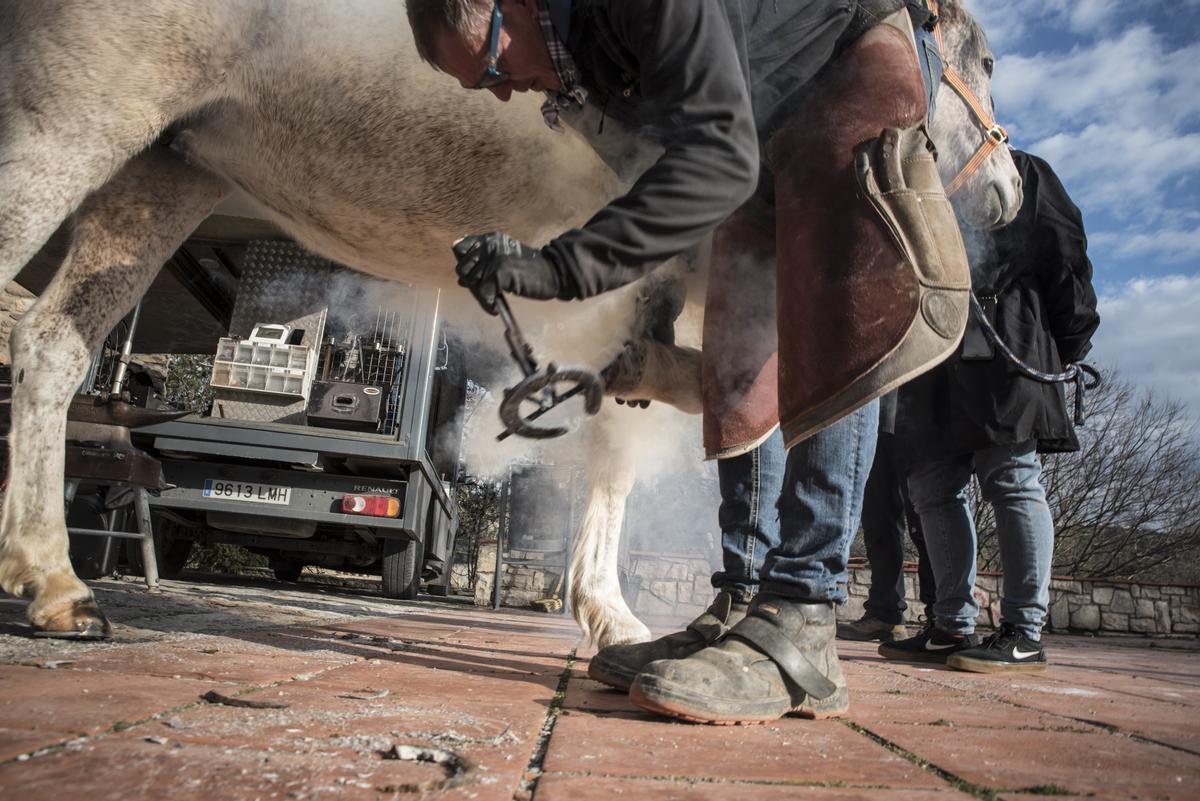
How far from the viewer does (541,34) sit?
50.5 inches

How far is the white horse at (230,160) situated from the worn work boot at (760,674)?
909 millimetres

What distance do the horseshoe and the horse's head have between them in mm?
1551

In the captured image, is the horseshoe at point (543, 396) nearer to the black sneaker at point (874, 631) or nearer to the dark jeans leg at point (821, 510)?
the dark jeans leg at point (821, 510)

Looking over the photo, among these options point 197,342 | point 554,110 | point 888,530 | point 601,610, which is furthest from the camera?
point 197,342

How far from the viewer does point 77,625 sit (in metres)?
1.86

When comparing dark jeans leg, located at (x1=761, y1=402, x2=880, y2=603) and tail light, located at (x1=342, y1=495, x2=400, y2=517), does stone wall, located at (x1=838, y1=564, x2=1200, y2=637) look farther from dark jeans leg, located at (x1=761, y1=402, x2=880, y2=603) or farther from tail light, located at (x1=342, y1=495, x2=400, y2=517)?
dark jeans leg, located at (x1=761, y1=402, x2=880, y2=603)

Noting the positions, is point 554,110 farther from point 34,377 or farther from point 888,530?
point 888,530

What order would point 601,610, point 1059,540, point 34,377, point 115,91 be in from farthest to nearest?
point 1059,540, point 601,610, point 34,377, point 115,91

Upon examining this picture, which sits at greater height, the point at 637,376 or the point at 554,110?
the point at 554,110

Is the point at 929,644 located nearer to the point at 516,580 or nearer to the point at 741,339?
the point at 741,339

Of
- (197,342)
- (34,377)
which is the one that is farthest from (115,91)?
(197,342)

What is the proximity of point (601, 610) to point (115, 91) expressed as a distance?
1.99 metres

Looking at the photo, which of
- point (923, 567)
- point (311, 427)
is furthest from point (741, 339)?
point (311, 427)

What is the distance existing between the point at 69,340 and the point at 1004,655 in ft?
10.3
